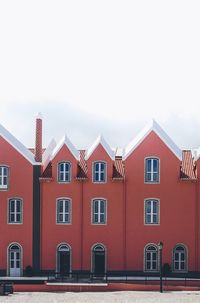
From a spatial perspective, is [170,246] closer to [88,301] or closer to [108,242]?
[108,242]

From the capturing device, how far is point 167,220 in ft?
152

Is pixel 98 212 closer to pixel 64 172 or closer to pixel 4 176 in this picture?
pixel 64 172

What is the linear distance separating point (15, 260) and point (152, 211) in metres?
11.6

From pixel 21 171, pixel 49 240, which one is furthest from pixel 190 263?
pixel 21 171

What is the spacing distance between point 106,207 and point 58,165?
511 centimetres

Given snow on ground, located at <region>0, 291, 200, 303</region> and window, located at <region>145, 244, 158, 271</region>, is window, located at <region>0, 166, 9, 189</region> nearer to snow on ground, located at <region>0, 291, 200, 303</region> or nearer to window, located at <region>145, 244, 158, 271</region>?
snow on ground, located at <region>0, 291, 200, 303</region>

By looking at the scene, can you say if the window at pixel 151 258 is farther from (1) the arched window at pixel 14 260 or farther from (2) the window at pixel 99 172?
(1) the arched window at pixel 14 260

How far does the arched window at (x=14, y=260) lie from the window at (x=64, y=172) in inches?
252

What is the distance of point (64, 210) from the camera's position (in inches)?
1845

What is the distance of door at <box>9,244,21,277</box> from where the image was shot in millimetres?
46125

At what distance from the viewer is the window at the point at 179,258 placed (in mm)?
46031

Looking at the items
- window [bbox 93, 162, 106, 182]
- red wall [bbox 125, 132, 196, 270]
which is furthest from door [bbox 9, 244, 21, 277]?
red wall [bbox 125, 132, 196, 270]

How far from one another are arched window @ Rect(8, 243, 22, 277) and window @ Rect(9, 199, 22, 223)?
1.98 meters

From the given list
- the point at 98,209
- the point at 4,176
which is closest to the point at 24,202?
the point at 4,176
